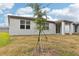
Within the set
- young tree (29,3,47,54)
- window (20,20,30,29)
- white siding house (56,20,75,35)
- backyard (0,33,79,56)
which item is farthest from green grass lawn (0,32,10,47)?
white siding house (56,20,75,35)

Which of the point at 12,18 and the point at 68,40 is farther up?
the point at 12,18

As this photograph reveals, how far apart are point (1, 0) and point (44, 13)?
0.53m

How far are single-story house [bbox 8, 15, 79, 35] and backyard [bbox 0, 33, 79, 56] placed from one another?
0.06 meters

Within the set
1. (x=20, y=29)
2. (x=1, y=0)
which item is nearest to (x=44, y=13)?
(x=20, y=29)

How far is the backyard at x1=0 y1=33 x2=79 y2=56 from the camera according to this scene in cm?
302

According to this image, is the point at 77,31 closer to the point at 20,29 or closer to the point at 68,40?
the point at 68,40

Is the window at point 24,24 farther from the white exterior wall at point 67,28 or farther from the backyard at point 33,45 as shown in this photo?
the white exterior wall at point 67,28

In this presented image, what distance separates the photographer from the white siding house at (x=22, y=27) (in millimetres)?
3045

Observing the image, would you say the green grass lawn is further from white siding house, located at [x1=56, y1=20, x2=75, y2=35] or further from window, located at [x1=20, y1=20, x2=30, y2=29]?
white siding house, located at [x1=56, y1=20, x2=75, y2=35]

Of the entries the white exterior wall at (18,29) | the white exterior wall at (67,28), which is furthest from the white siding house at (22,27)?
the white exterior wall at (67,28)

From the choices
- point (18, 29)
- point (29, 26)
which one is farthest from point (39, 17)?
point (18, 29)

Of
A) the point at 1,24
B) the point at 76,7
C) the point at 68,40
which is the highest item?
the point at 76,7

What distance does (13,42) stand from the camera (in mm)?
3059

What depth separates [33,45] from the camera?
305 cm
